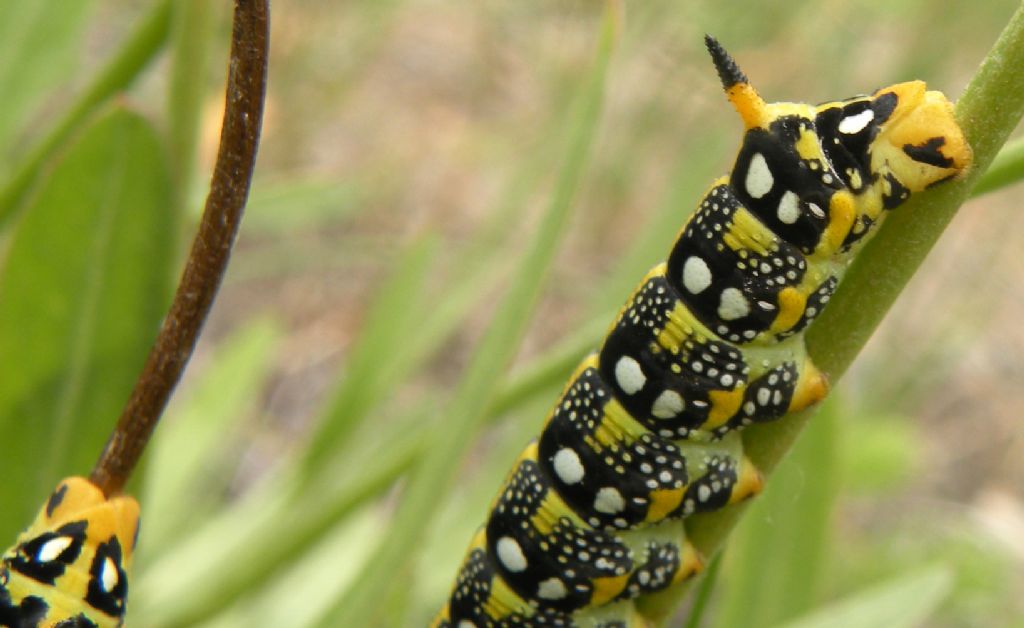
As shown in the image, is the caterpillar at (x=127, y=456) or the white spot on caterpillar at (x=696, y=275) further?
the white spot on caterpillar at (x=696, y=275)

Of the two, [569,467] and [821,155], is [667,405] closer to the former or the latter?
[569,467]

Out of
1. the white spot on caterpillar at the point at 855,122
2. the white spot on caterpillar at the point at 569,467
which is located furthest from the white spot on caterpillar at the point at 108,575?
the white spot on caterpillar at the point at 855,122

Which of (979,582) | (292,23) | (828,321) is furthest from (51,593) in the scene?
(292,23)

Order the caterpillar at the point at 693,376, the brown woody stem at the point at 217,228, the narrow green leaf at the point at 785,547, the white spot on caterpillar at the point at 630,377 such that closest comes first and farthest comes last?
1. the brown woody stem at the point at 217,228
2. the caterpillar at the point at 693,376
3. the white spot on caterpillar at the point at 630,377
4. the narrow green leaf at the point at 785,547

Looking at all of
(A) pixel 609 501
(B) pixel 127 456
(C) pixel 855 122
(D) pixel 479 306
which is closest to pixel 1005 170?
(C) pixel 855 122

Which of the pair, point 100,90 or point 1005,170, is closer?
point 1005,170

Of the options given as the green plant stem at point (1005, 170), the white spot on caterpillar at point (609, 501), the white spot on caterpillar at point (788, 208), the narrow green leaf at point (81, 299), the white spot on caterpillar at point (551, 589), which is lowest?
the green plant stem at point (1005, 170)

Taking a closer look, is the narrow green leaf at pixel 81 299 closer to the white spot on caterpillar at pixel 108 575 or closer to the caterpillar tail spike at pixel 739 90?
the white spot on caterpillar at pixel 108 575

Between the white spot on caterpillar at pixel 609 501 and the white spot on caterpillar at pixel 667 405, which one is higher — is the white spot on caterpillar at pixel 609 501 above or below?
below
